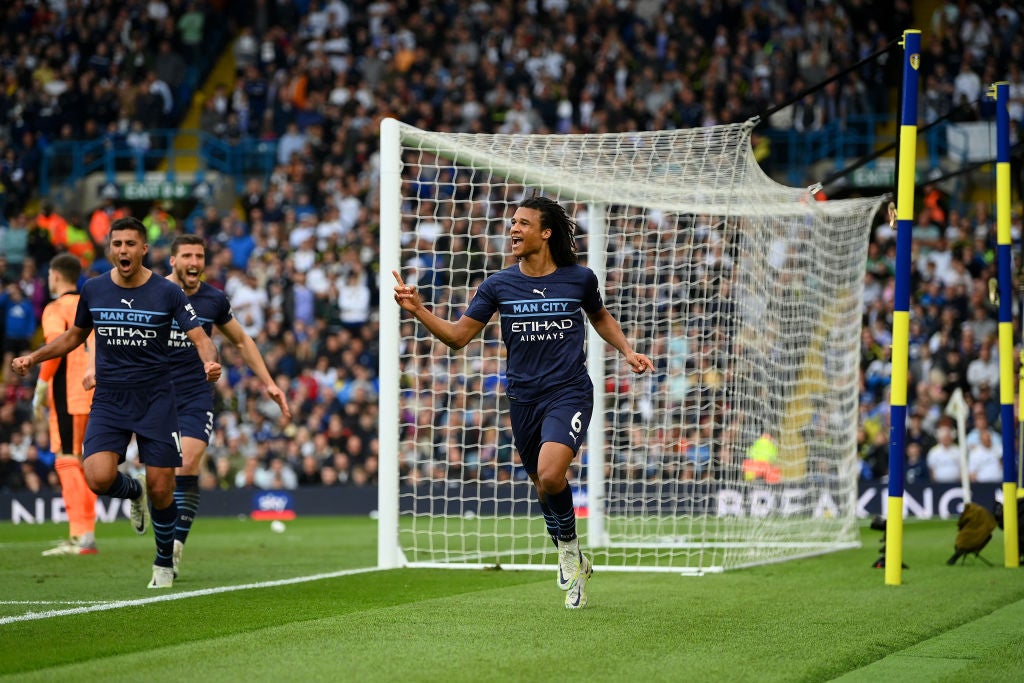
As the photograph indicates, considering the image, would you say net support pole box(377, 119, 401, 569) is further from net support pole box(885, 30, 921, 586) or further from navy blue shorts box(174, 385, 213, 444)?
net support pole box(885, 30, 921, 586)

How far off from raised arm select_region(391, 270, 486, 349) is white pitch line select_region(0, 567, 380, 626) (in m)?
2.55

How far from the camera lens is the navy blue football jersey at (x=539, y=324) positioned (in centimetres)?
845

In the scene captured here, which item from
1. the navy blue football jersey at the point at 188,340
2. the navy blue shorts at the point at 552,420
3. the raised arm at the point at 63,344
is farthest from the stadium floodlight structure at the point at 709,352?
the raised arm at the point at 63,344

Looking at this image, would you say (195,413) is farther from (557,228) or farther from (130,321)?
(557,228)

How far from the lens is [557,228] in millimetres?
8648

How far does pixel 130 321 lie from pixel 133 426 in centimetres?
71

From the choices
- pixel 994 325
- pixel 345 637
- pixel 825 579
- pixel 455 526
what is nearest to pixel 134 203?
pixel 455 526

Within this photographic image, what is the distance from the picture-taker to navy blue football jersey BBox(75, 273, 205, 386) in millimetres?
9406

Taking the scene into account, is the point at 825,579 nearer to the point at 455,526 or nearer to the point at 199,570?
the point at 199,570

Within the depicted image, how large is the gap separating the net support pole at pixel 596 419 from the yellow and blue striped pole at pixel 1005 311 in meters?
3.55

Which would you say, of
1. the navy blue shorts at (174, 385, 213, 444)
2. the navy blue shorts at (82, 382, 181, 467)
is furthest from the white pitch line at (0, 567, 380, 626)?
the navy blue shorts at (174, 385, 213, 444)

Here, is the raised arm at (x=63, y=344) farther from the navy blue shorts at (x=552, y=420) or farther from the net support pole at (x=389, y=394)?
the navy blue shorts at (x=552, y=420)

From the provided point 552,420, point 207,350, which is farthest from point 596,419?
point 552,420

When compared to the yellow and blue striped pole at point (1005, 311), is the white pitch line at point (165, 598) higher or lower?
lower
